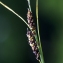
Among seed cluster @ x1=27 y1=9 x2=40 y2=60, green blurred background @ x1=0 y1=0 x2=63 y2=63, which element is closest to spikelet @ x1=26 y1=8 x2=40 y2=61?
seed cluster @ x1=27 y1=9 x2=40 y2=60

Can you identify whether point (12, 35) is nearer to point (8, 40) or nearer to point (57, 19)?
point (8, 40)

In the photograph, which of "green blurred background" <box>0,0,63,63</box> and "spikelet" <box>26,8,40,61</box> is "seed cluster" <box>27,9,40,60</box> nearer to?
"spikelet" <box>26,8,40,61</box>

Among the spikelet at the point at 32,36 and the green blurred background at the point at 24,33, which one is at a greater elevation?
the spikelet at the point at 32,36

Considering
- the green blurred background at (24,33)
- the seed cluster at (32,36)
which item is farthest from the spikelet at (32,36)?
the green blurred background at (24,33)

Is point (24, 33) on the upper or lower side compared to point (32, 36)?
lower

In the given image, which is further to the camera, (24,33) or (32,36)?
(24,33)

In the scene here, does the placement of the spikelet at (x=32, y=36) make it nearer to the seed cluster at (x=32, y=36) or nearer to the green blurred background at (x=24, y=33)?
the seed cluster at (x=32, y=36)

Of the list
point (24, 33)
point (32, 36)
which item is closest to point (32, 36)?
point (32, 36)

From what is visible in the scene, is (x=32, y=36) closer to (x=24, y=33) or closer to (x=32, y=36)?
(x=32, y=36)

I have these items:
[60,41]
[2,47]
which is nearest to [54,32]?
[60,41]
